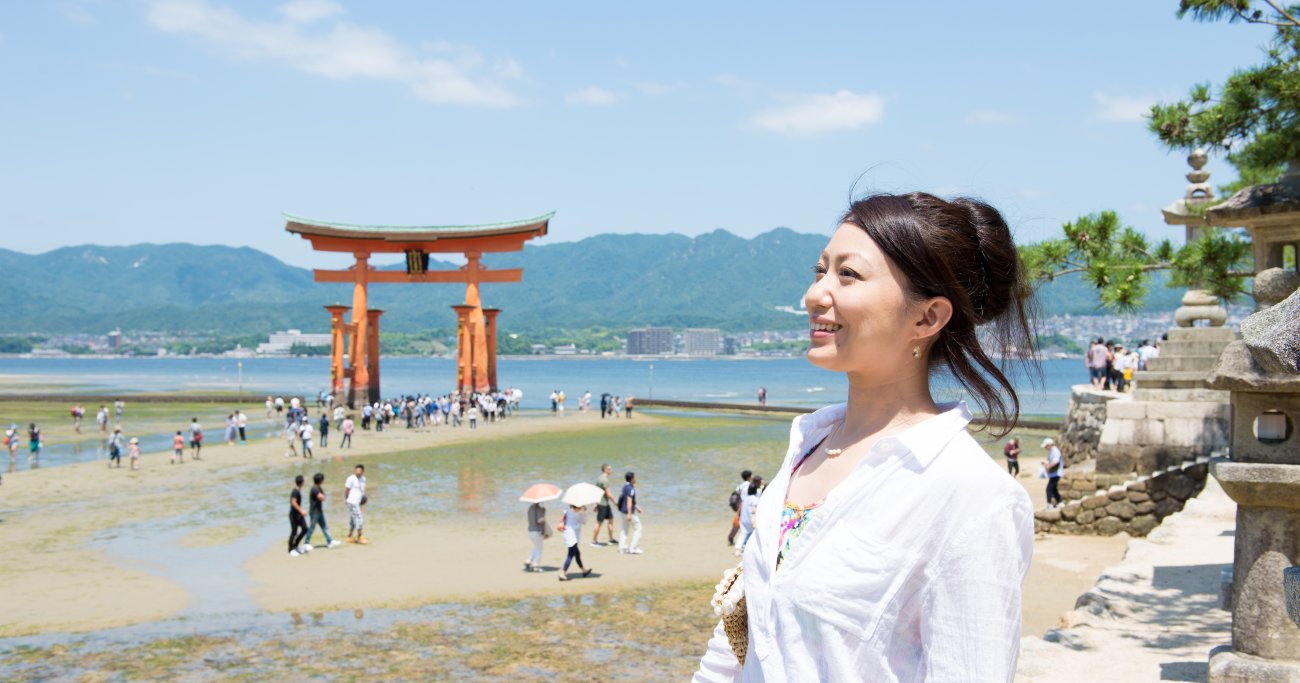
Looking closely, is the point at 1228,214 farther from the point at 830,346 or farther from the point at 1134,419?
the point at 1134,419

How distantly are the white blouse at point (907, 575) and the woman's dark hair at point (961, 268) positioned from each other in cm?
25

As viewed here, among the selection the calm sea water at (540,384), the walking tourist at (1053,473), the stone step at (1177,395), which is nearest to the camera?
the stone step at (1177,395)

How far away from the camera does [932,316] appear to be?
6.62 ft

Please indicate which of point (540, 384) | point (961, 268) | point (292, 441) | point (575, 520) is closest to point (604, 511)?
point (575, 520)

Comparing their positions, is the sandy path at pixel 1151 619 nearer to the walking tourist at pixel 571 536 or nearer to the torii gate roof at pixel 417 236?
the walking tourist at pixel 571 536

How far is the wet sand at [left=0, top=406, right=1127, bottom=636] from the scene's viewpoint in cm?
1214

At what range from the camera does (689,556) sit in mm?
14812

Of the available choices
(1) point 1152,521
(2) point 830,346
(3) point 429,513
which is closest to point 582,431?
(3) point 429,513

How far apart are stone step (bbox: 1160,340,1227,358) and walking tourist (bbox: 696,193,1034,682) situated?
15.8m

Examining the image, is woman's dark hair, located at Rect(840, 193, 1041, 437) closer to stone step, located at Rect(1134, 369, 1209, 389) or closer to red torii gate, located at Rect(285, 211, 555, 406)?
stone step, located at Rect(1134, 369, 1209, 389)

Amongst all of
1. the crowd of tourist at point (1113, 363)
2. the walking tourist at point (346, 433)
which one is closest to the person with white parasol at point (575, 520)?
the crowd of tourist at point (1113, 363)

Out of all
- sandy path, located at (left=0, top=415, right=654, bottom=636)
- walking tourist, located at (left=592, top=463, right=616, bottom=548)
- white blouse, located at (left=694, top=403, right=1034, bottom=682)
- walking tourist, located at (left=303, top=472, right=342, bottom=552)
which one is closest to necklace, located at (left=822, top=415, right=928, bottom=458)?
white blouse, located at (left=694, top=403, right=1034, bottom=682)

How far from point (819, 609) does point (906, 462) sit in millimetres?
307

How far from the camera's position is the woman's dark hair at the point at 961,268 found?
1.99m
